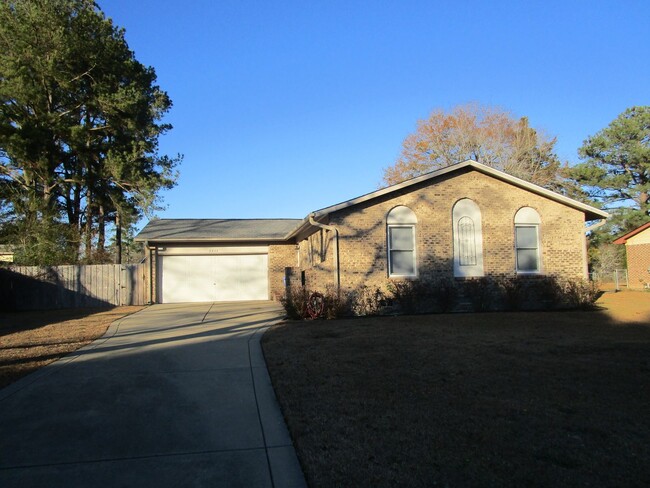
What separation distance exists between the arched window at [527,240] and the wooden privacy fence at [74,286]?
48.4 ft

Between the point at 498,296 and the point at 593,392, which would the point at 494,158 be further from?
the point at 593,392

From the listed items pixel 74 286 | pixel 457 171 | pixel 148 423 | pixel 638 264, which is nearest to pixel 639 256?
pixel 638 264

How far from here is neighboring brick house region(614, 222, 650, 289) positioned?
2731 centimetres

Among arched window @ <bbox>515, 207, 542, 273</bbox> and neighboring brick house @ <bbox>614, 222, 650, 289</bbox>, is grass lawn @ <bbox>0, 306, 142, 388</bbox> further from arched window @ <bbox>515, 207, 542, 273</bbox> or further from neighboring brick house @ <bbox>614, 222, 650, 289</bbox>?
neighboring brick house @ <bbox>614, 222, 650, 289</bbox>

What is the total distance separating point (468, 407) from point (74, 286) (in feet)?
63.5

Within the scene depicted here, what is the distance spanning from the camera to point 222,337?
10.7 metres

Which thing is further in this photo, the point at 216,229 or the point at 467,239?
the point at 216,229

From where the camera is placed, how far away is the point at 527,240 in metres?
16.3

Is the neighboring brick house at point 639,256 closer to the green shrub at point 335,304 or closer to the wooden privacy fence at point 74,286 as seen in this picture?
the green shrub at point 335,304

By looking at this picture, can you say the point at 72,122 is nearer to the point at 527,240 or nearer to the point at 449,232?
the point at 449,232

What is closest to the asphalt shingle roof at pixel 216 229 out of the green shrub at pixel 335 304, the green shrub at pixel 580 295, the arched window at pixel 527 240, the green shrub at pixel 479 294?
the green shrub at pixel 335 304

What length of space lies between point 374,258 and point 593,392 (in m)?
9.62

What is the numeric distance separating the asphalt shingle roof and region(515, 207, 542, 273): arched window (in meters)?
9.76

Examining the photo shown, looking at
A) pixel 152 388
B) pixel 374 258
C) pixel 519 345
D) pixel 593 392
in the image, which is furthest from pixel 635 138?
pixel 152 388
